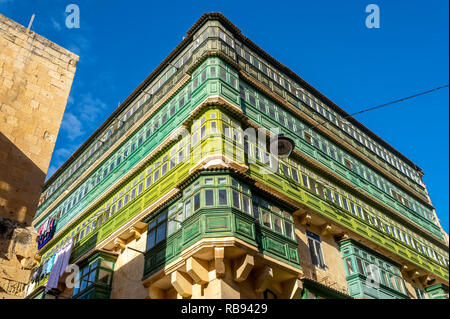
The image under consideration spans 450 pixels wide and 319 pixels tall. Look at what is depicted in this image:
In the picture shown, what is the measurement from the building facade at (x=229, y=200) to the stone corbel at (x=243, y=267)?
0.04 meters

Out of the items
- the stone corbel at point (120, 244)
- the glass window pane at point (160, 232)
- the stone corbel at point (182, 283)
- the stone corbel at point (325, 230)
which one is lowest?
the stone corbel at point (182, 283)

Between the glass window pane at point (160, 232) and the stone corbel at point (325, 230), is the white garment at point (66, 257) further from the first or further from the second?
the stone corbel at point (325, 230)

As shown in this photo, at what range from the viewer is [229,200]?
16.3 meters

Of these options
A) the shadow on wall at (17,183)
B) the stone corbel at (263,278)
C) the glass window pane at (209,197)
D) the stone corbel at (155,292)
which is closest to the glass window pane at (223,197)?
the glass window pane at (209,197)

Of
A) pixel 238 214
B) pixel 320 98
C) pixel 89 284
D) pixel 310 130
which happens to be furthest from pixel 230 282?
pixel 320 98

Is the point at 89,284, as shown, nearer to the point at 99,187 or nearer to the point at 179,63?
the point at 99,187

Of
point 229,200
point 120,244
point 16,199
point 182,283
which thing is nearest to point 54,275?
point 120,244

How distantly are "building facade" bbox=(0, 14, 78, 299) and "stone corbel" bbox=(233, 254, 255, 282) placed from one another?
7.09 meters

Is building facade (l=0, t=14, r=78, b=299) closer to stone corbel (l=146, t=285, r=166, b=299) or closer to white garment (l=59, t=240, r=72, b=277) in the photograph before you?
stone corbel (l=146, t=285, r=166, b=299)

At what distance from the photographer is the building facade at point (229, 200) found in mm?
16422

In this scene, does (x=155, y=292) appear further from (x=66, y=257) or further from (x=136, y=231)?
(x=66, y=257)

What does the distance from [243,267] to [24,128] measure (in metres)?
8.27

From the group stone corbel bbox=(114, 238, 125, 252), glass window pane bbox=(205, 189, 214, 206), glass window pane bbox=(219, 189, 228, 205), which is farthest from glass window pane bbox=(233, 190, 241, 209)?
stone corbel bbox=(114, 238, 125, 252)

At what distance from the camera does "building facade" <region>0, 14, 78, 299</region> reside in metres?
10.5
